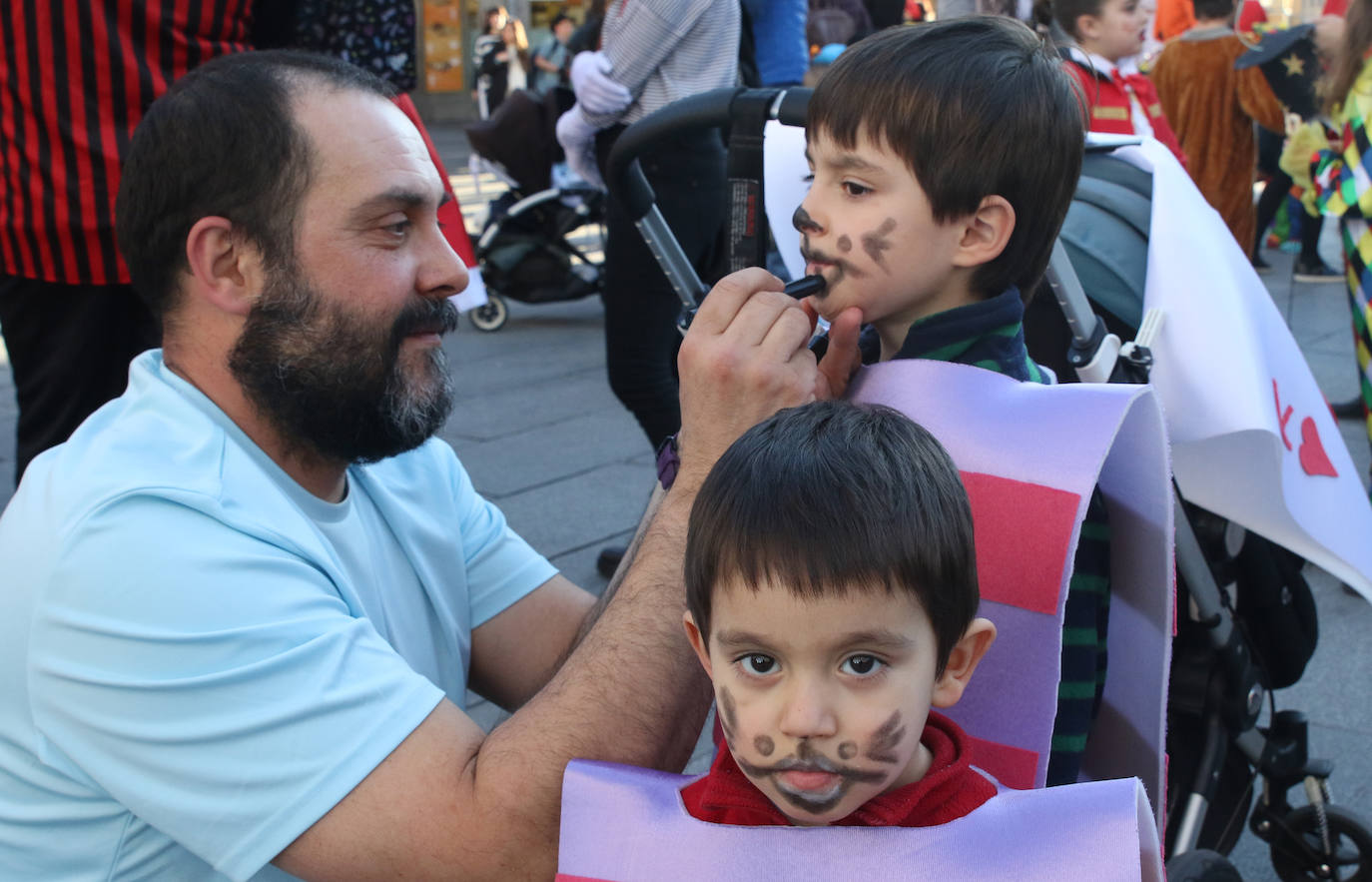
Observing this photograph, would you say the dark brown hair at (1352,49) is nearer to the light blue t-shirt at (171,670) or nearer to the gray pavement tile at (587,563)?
the gray pavement tile at (587,563)

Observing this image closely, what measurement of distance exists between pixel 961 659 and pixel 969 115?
0.65 metres

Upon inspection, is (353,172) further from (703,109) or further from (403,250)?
(703,109)

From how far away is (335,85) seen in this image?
1.85 m

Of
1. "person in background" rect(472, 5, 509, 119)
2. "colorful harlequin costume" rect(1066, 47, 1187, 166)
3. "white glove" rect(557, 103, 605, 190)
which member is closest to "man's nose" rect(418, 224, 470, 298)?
"white glove" rect(557, 103, 605, 190)

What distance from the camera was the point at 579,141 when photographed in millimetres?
4266

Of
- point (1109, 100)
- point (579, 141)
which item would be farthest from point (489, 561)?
point (1109, 100)

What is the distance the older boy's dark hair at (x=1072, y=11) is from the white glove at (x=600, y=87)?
4.49 ft

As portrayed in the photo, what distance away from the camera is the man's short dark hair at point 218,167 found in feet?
5.74

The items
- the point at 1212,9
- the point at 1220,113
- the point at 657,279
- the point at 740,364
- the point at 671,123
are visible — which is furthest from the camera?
the point at 1212,9

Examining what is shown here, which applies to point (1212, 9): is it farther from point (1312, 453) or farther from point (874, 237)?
point (874, 237)

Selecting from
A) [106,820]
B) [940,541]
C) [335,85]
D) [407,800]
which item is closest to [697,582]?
[940,541]

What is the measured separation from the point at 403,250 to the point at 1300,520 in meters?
1.29

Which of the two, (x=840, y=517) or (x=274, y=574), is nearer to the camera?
(x=840, y=517)

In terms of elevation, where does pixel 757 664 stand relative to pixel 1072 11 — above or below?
above
